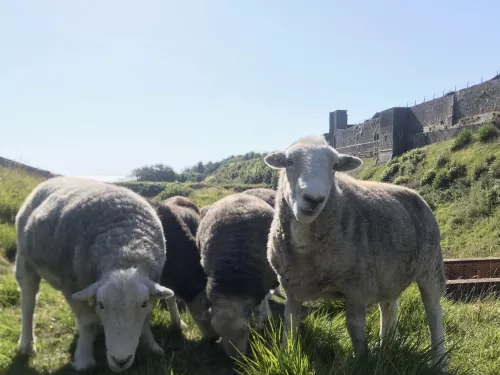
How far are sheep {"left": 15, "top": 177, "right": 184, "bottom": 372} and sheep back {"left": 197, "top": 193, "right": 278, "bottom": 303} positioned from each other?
2.55ft

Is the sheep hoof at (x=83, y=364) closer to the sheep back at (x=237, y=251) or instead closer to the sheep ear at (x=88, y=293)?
the sheep ear at (x=88, y=293)

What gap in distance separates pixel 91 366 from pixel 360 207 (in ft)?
9.02

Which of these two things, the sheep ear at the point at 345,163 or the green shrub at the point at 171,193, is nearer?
the sheep ear at the point at 345,163

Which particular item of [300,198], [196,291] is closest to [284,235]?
[300,198]

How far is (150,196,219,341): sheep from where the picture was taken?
15.1 feet

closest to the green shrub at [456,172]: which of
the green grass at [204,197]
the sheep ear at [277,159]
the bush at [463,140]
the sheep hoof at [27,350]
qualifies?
the bush at [463,140]

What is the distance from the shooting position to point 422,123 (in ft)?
104

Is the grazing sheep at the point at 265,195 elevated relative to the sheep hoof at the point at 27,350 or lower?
elevated

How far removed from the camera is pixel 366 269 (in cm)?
327

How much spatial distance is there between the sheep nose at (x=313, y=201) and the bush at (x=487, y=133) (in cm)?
2263

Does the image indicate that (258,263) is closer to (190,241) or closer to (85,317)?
(190,241)

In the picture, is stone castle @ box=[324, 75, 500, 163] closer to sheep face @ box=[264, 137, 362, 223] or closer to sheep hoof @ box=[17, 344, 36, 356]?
sheep face @ box=[264, 137, 362, 223]

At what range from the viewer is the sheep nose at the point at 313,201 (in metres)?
2.87

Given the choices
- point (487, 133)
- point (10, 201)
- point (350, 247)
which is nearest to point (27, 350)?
point (350, 247)
